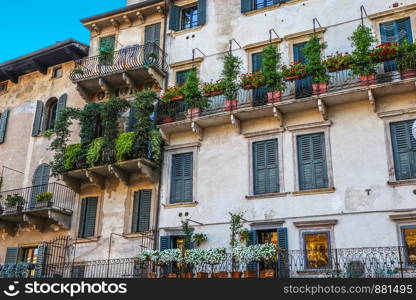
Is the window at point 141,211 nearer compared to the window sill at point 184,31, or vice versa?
the window at point 141,211

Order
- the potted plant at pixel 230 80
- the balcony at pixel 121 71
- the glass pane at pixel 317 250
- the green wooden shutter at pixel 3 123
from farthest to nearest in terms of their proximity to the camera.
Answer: the green wooden shutter at pixel 3 123
the balcony at pixel 121 71
the potted plant at pixel 230 80
the glass pane at pixel 317 250

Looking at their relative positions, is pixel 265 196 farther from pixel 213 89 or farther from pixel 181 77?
pixel 181 77

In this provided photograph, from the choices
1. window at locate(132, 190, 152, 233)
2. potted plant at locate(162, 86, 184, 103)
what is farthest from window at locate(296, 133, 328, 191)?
window at locate(132, 190, 152, 233)

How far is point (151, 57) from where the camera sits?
70.8 ft

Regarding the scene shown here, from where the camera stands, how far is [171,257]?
1722 centimetres

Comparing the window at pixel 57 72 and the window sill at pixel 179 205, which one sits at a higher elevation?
the window at pixel 57 72

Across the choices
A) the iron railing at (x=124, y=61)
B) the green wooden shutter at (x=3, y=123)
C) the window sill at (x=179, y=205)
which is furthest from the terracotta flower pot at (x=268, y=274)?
the green wooden shutter at (x=3, y=123)

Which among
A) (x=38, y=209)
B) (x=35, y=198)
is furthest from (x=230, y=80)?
(x=35, y=198)

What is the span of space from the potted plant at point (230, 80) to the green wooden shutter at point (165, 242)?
4.93m

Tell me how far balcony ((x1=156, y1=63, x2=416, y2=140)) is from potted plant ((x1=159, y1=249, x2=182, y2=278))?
4.42 m

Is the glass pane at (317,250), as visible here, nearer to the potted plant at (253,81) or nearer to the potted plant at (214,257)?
the potted plant at (214,257)

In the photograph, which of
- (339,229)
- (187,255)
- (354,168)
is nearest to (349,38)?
(354,168)

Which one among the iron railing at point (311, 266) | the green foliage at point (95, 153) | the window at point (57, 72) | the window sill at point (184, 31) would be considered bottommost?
the iron railing at point (311, 266)

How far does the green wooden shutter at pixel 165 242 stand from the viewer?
1867 centimetres
